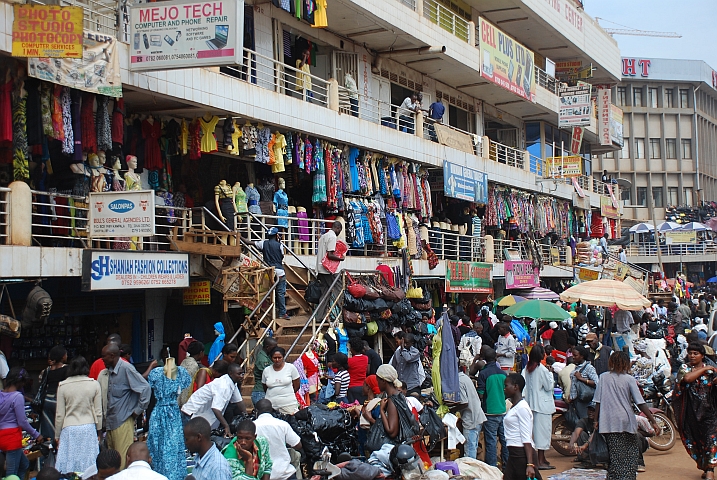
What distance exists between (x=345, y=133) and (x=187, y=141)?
16.2 ft

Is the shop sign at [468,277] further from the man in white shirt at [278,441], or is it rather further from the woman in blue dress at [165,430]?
the man in white shirt at [278,441]

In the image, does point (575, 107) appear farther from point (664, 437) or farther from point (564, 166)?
point (664, 437)

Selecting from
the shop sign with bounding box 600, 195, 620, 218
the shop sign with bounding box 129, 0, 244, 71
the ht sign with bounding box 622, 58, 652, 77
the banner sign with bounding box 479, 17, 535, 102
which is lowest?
the shop sign with bounding box 600, 195, 620, 218

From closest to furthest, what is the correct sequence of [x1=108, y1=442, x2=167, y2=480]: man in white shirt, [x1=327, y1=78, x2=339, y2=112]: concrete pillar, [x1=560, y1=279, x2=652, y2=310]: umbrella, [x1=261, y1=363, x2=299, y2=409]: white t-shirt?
[x1=108, y1=442, x2=167, y2=480]: man in white shirt, [x1=261, y1=363, x2=299, y2=409]: white t-shirt, [x1=560, y1=279, x2=652, y2=310]: umbrella, [x1=327, y1=78, x2=339, y2=112]: concrete pillar

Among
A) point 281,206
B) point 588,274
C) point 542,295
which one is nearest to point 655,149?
point 588,274

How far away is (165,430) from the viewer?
9.05m

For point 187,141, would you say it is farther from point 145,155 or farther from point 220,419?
point 220,419

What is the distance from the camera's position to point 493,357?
10.8 m

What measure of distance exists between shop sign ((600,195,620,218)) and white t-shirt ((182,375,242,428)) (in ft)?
107

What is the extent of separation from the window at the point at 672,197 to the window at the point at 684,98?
21.1ft

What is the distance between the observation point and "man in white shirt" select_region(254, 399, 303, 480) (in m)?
7.68

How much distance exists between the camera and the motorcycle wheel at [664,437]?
485 inches

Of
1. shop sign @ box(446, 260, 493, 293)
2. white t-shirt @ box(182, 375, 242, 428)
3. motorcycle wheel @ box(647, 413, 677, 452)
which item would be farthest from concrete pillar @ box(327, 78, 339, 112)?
white t-shirt @ box(182, 375, 242, 428)

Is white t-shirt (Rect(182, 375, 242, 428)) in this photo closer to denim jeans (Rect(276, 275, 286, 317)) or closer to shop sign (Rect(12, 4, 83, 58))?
shop sign (Rect(12, 4, 83, 58))
